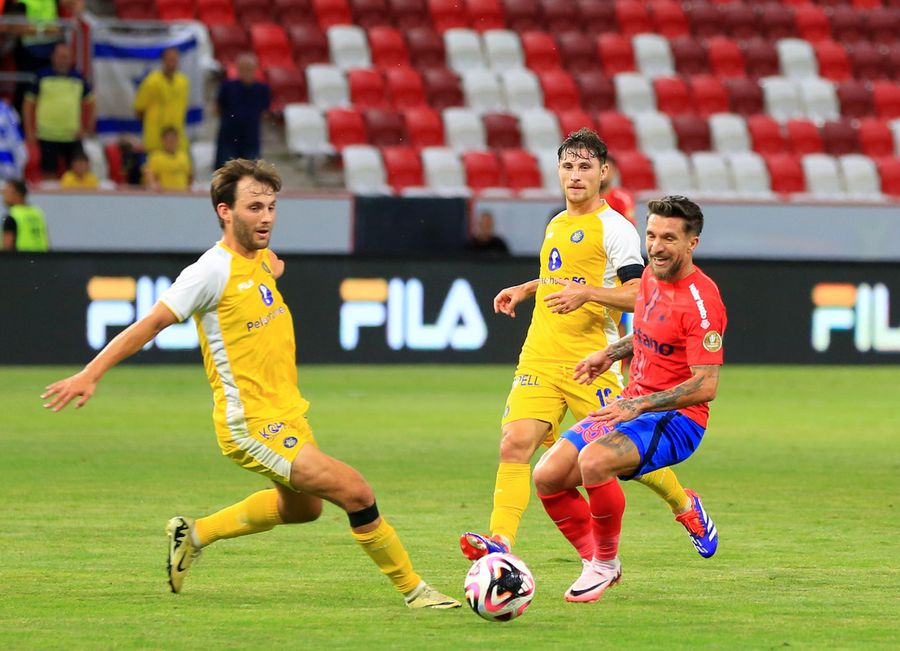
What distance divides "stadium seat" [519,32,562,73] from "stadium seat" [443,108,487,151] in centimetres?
206

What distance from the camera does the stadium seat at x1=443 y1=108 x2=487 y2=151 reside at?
22.6 m

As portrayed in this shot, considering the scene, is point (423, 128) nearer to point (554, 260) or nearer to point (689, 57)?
point (689, 57)

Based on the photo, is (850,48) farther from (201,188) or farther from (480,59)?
(201,188)

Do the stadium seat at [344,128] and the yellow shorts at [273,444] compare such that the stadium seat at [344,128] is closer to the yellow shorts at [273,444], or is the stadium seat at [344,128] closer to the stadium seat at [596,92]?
the stadium seat at [596,92]

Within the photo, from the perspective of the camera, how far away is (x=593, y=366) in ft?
23.1

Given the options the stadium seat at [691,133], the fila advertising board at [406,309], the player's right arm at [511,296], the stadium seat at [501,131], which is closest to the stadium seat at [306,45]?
the stadium seat at [501,131]

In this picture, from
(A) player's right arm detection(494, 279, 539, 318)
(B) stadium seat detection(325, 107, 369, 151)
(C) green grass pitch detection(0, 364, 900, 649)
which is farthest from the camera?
(B) stadium seat detection(325, 107, 369, 151)

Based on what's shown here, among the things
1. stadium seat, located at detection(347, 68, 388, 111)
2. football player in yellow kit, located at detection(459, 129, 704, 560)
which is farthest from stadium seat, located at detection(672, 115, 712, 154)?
football player in yellow kit, located at detection(459, 129, 704, 560)

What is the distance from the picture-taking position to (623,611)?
6.47 metres

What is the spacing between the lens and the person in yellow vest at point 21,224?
17.4 meters

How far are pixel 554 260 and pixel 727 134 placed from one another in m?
17.0

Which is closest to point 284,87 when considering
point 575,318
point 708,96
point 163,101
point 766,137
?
point 163,101

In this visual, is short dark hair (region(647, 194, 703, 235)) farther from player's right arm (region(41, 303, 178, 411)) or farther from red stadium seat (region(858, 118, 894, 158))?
red stadium seat (region(858, 118, 894, 158))

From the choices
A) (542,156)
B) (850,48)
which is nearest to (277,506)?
(542,156)
